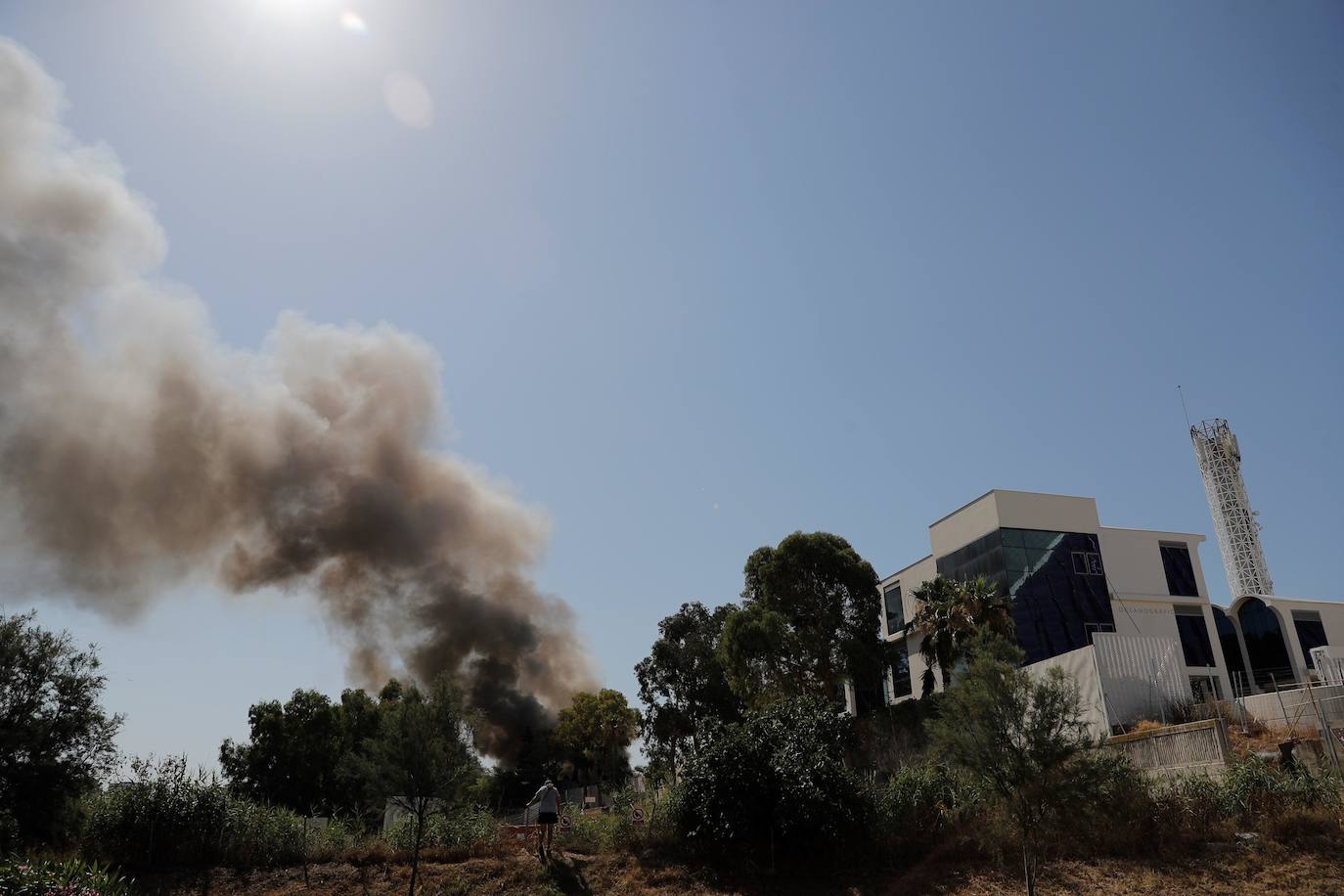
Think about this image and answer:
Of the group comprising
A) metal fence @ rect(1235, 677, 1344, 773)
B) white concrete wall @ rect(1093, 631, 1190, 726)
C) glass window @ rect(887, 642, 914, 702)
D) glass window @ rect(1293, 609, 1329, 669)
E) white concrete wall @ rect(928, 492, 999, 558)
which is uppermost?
white concrete wall @ rect(928, 492, 999, 558)

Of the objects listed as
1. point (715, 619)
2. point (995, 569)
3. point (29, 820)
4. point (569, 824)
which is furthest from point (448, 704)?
point (715, 619)

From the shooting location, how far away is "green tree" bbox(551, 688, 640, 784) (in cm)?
4500

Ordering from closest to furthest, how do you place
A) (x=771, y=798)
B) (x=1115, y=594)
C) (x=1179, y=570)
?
(x=771, y=798) → (x=1115, y=594) → (x=1179, y=570)

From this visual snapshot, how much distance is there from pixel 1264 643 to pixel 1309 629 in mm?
1985

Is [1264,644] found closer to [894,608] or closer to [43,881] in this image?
[894,608]

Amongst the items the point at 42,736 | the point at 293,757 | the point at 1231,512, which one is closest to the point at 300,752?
the point at 293,757

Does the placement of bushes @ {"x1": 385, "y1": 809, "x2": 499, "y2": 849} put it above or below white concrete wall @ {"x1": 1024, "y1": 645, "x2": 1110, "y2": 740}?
below

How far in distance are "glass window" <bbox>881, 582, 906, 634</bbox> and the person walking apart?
2846 centimetres

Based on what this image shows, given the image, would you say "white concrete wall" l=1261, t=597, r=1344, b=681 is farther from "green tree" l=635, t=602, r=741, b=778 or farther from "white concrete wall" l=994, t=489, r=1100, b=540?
"green tree" l=635, t=602, r=741, b=778

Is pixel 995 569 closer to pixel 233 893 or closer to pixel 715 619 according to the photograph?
pixel 715 619

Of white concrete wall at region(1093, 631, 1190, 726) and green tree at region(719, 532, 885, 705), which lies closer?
white concrete wall at region(1093, 631, 1190, 726)

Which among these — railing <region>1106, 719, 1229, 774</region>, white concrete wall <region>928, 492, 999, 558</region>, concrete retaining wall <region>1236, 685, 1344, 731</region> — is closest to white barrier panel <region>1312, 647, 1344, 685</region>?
concrete retaining wall <region>1236, 685, 1344, 731</region>

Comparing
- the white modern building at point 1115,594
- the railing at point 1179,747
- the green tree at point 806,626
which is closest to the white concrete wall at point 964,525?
the white modern building at point 1115,594

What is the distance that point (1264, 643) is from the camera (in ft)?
119
